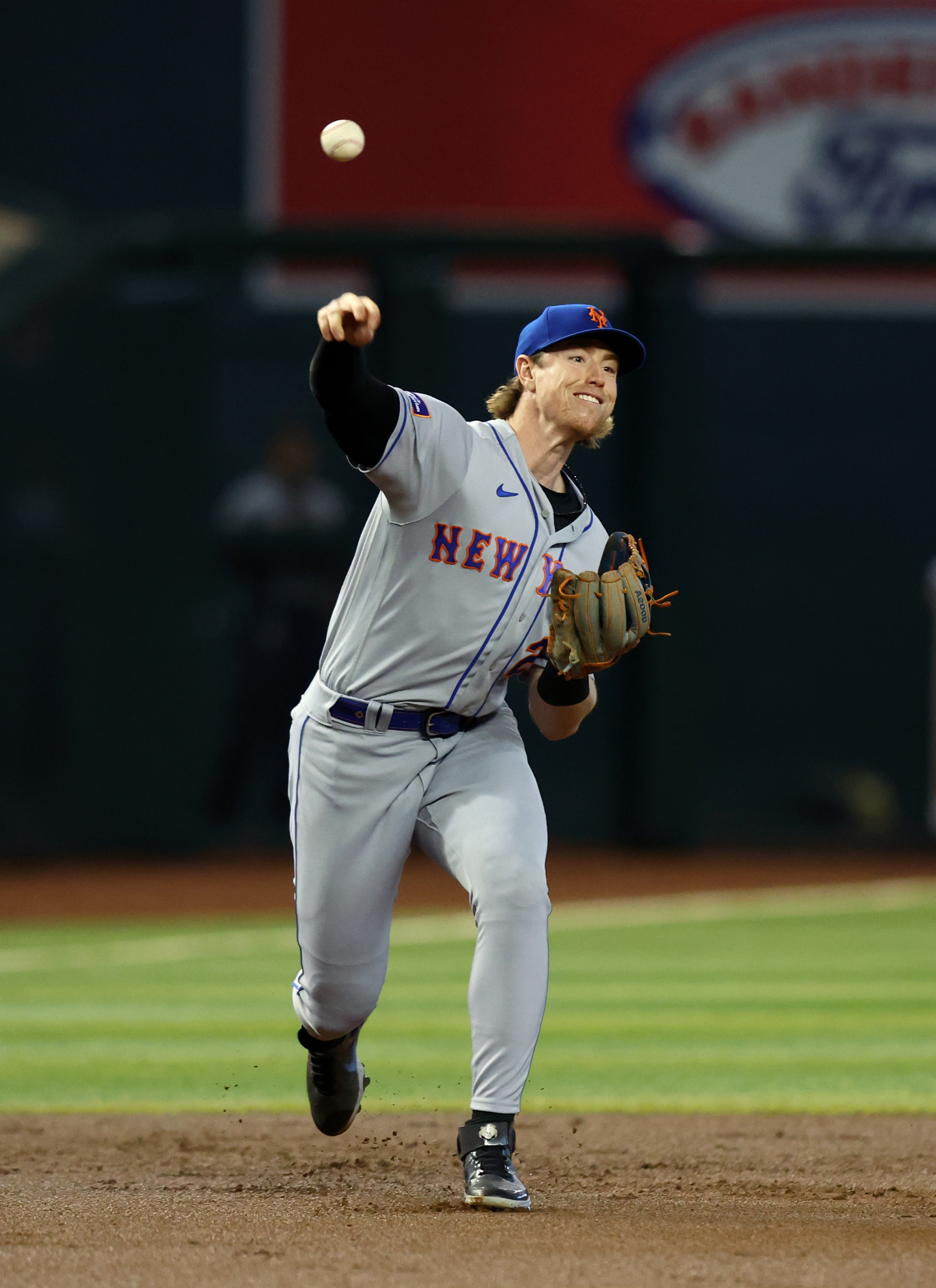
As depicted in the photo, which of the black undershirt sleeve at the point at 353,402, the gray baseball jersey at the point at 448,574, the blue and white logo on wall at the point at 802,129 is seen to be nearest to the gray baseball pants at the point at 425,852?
the gray baseball jersey at the point at 448,574

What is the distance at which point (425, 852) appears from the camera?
414 centimetres

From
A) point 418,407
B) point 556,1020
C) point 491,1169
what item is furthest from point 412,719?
point 556,1020

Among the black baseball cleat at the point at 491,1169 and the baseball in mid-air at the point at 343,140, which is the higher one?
the baseball in mid-air at the point at 343,140

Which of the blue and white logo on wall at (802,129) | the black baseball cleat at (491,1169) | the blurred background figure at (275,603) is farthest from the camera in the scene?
the blue and white logo on wall at (802,129)

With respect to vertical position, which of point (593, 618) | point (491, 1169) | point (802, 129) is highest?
point (802, 129)

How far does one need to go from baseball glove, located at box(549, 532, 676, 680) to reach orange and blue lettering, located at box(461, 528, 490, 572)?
0.17 meters

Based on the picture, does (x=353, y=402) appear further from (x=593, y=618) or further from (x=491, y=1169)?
(x=491, y=1169)

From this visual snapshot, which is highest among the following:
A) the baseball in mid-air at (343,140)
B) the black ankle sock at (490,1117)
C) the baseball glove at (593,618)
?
the baseball in mid-air at (343,140)

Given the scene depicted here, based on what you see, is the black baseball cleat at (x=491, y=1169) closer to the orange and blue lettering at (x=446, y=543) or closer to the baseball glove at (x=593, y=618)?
the baseball glove at (x=593, y=618)

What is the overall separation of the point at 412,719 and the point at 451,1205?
0.91m

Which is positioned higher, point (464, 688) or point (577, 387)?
point (577, 387)

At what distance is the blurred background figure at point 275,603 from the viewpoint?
37.7ft

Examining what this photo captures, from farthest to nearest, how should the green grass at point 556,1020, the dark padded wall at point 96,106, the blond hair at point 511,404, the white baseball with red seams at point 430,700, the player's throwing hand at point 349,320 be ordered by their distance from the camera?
the dark padded wall at point 96,106, the green grass at point 556,1020, the blond hair at point 511,404, the white baseball with red seams at point 430,700, the player's throwing hand at point 349,320

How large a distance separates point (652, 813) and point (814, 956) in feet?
10.9
